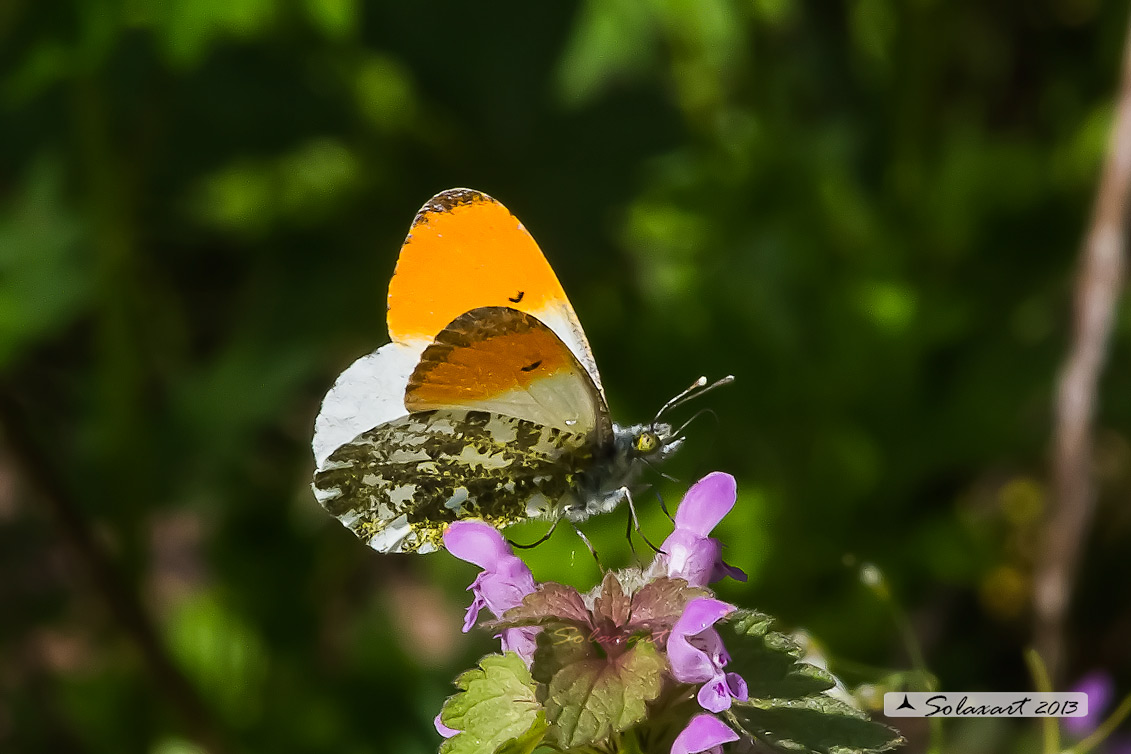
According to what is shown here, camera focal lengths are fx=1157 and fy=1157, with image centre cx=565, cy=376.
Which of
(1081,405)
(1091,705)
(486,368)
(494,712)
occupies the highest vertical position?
(486,368)

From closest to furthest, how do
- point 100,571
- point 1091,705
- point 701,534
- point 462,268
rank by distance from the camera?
point 701,534
point 1091,705
point 462,268
point 100,571

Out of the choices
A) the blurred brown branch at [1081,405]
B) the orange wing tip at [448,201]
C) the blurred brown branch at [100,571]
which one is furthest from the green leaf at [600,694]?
the blurred brown branch at [100,571]

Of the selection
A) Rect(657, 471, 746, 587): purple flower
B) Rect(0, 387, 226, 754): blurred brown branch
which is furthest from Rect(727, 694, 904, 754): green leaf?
Rect(0, 387, 226, 754): blurred brown branch

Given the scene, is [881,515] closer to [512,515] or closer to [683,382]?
[683,382]

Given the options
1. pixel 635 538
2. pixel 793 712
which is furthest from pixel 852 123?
pixel 793 712

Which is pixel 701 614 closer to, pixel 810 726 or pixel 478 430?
pixel 810 726

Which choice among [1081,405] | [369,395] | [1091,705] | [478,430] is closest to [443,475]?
[478,430]

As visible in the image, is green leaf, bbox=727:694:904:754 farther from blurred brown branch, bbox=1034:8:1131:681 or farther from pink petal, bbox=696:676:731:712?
blurred brown branch, bbox=1034:8:1131:681
